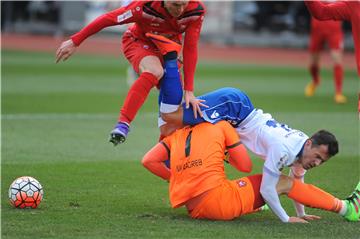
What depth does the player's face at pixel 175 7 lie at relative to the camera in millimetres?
7863

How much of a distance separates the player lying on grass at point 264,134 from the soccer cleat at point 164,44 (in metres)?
0.02

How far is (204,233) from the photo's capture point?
21.7ft

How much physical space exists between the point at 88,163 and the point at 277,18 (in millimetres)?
24872

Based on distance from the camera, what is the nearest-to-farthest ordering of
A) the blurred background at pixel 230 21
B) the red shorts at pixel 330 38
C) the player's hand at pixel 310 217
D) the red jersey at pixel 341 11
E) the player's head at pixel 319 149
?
the player's head at pixel 319 149, the player's hand at pixel 310 217, the red jersey at pixel 341 11, the red shorts at pixel 330 38, the blurred background at pixel 230 21

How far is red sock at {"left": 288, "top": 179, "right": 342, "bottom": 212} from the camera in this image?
7184 millimetres

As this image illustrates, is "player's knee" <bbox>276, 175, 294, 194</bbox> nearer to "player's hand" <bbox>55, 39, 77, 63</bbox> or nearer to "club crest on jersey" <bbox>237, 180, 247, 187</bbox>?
"club crest on jersey" <bbox>237, 180, 247, 187</bbox>

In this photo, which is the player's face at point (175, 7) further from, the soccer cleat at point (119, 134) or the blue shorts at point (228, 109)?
the soccer cleat at point (119, 134)

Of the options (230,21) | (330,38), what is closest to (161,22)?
(330,38)

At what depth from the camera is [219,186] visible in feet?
23.6

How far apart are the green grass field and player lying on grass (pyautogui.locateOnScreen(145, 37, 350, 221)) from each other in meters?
0.41

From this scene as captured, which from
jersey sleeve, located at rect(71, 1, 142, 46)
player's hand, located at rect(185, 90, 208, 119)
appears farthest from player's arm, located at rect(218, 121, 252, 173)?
jersey sleeve, located at rect(71, 1, 142, 46)

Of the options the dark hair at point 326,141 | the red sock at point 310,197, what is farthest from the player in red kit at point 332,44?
the dark hair at point 326,141

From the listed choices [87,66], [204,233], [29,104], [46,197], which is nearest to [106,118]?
[29,104]

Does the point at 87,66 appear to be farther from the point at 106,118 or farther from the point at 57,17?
the point at 106,118
